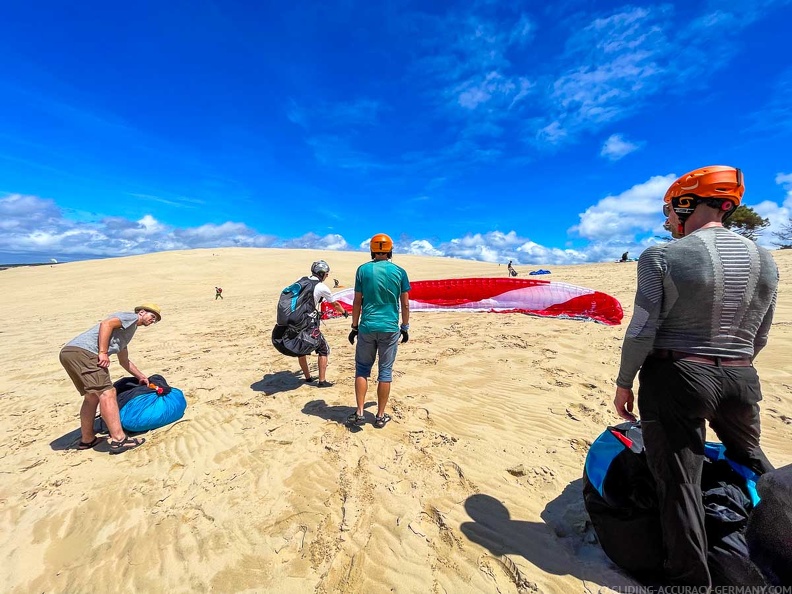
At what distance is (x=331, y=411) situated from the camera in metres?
4.98

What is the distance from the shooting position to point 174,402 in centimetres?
473

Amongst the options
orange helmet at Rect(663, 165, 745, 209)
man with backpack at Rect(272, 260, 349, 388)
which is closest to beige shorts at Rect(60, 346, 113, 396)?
man with backpack at Rect(272, 260, 349, 388)

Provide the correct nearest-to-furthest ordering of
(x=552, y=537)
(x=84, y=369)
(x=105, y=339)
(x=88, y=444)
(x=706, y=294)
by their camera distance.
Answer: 1. (x=706, y=294)
2. (x=552, y=537)
3. (x=84, y=369)
4. (x=105, y=339)
5. (x=88, y=444)

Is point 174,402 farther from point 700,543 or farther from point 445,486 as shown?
point 700,543

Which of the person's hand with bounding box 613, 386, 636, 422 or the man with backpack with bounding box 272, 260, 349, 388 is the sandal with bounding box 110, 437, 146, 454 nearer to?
the man with backpack with bounding box 272, 260, 349, 388

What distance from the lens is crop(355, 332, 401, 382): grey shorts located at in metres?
4.22

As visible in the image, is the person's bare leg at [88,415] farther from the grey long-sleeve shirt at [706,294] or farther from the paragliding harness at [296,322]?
the grey long-sleeve shirt at [706,294]

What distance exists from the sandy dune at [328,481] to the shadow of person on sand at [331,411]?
0.11ft

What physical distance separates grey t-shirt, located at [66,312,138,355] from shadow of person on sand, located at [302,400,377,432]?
231cm

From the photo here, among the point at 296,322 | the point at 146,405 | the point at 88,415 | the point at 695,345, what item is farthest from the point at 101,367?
the point at 695,345

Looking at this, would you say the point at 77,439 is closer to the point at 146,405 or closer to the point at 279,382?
the point at 146,405

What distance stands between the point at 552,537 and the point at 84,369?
4.74 m

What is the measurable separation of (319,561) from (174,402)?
10.5ft

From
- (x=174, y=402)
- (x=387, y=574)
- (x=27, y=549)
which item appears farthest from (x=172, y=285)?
(x=387, y=574)
